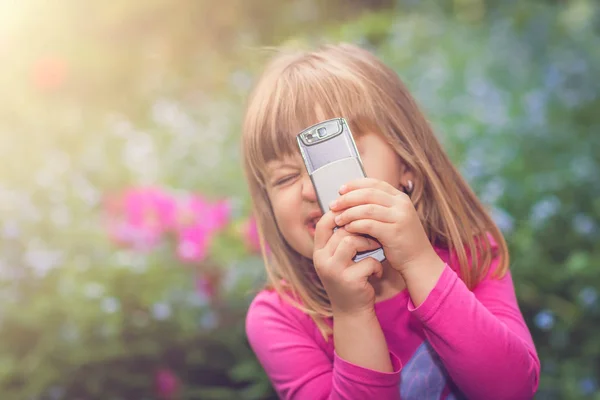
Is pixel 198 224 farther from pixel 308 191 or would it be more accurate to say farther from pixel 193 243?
pixel 308 191

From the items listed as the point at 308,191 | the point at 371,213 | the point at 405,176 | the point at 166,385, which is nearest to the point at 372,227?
the point at 371,213

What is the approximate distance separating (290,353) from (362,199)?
352mm

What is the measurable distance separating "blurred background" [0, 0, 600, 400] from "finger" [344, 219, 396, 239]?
0.50 m

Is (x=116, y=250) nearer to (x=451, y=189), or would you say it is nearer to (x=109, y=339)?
(x=109, y=339)

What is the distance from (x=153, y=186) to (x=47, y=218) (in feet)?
1.17

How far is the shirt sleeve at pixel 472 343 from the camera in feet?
3.17

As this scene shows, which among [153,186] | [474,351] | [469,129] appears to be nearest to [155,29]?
[153,186]

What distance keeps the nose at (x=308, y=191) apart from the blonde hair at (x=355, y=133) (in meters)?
0.06

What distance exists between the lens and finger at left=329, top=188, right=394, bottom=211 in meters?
0.94

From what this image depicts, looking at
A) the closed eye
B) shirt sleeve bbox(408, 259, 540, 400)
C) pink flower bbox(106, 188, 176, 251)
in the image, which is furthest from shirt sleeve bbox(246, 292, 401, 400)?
pink flower bbox(106, 188, 176, 251)

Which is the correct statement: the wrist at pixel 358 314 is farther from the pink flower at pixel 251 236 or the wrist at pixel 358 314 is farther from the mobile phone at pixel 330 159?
the pink flower at pixel 251 236

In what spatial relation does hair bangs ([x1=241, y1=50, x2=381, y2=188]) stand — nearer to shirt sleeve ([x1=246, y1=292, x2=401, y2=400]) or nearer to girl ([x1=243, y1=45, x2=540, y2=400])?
girl ([x1=243, y1=45, x2=540, y2=400])

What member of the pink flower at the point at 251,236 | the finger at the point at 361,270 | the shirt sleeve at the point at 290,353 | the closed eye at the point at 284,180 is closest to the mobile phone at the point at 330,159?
the finger at the point at 361,270

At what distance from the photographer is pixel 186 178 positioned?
2293 mm
